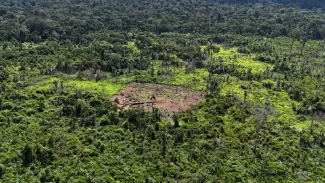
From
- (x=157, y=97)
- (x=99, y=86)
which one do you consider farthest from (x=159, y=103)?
(x=99, y=86)

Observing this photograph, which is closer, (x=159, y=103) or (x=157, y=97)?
(x=159, y=103)

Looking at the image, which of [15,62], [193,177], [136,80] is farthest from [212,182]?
[15,62]

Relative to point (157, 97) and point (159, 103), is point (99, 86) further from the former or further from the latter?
point (159, 103)

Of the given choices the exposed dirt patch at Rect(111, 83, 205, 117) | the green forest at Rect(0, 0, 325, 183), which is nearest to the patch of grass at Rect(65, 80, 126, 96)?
the green forest at Rect(0, 0, 325, 183)

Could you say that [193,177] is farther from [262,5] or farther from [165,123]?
[262,5]

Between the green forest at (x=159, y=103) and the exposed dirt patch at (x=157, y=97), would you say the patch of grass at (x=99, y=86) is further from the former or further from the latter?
the exposed dirt patch at (x=157, y=97)

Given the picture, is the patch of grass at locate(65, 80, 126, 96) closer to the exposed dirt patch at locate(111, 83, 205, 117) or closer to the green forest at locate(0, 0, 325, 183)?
the green forest at locate(0, 0, 325, 183)
